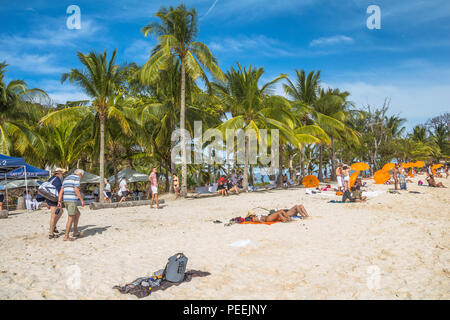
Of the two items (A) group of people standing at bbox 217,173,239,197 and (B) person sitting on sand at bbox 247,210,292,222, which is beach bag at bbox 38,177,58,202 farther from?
(A) group of people standing at bbox 217,173,239,197

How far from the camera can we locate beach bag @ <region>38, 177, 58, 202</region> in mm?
6371

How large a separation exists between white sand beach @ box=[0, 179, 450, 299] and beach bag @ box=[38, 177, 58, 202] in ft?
2.99

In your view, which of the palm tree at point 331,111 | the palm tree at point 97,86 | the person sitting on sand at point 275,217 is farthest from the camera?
the palm tree at point 331,111

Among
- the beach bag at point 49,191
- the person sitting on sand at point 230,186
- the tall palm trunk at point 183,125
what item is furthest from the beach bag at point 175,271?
the person sitting on sand at point 230,186

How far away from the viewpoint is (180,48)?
1573 centimetres

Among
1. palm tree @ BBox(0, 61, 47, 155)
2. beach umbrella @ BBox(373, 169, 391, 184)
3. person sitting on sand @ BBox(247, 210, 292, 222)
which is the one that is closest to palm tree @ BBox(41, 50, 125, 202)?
palm tree @ BBox(0, 61, 47, 155)

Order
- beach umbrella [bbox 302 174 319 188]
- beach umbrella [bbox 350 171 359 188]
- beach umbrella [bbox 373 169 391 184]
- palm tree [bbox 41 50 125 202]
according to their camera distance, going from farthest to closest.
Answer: beach umbrella [bbox 302 174 319 188]
beach umbrella [bbox 373 169 391 184]
palm tree [bbox 41 50 125 202]
beach umbrella [bbox 350 171 359 188]

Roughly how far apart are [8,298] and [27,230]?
5041 mm

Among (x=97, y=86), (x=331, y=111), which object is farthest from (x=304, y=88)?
(x=97, y=86)

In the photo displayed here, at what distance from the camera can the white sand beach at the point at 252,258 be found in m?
3.62

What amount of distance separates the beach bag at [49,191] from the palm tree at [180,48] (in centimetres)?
866

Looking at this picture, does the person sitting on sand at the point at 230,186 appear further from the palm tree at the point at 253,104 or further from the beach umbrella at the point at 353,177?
the beach umbrella at the point at 353,177

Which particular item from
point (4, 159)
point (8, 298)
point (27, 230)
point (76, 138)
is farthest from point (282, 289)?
point (76, 138)
